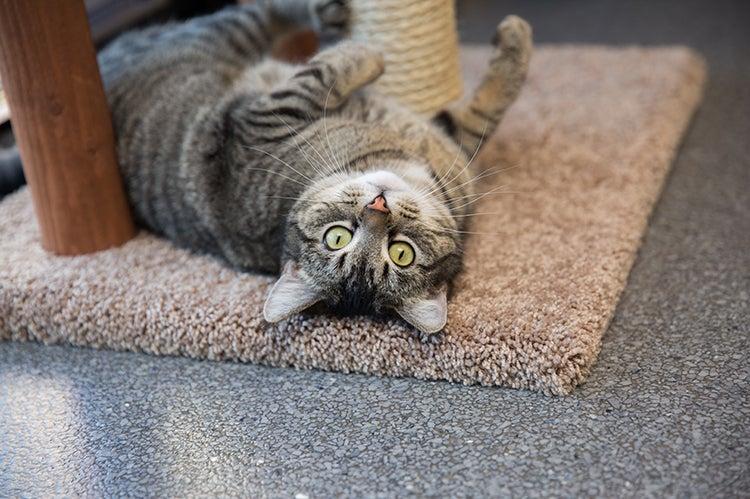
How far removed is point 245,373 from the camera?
148 centimetres

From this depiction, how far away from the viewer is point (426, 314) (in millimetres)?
1359

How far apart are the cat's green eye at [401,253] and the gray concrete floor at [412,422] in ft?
0.74

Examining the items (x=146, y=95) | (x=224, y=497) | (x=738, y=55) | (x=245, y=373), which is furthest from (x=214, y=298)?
(x=738, y=55)

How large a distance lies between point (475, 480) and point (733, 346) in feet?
1.89

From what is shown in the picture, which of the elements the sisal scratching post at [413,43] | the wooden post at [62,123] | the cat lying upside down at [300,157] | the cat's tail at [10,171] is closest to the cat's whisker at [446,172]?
the cat lying upside down at [300,157]

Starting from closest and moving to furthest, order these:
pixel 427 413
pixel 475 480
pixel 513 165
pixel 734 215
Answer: pixel 475 480 → pixel 427 413 → pixel 734 215 → pixel 513 165

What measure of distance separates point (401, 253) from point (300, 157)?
0.36 metres

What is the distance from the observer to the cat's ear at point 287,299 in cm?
138

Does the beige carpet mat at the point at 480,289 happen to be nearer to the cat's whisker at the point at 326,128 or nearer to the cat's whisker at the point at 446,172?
the cat's whisker at the point at 446,172

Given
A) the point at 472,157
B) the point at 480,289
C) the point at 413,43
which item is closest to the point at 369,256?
the point at 480,289

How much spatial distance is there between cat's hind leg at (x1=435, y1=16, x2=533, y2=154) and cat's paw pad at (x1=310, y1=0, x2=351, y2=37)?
36cm

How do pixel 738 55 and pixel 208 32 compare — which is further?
pixel 738 55

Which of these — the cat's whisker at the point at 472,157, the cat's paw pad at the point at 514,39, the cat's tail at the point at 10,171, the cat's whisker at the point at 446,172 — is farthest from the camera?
the cat's tail at the point at 10,171

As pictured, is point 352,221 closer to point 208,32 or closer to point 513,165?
point 513,165
